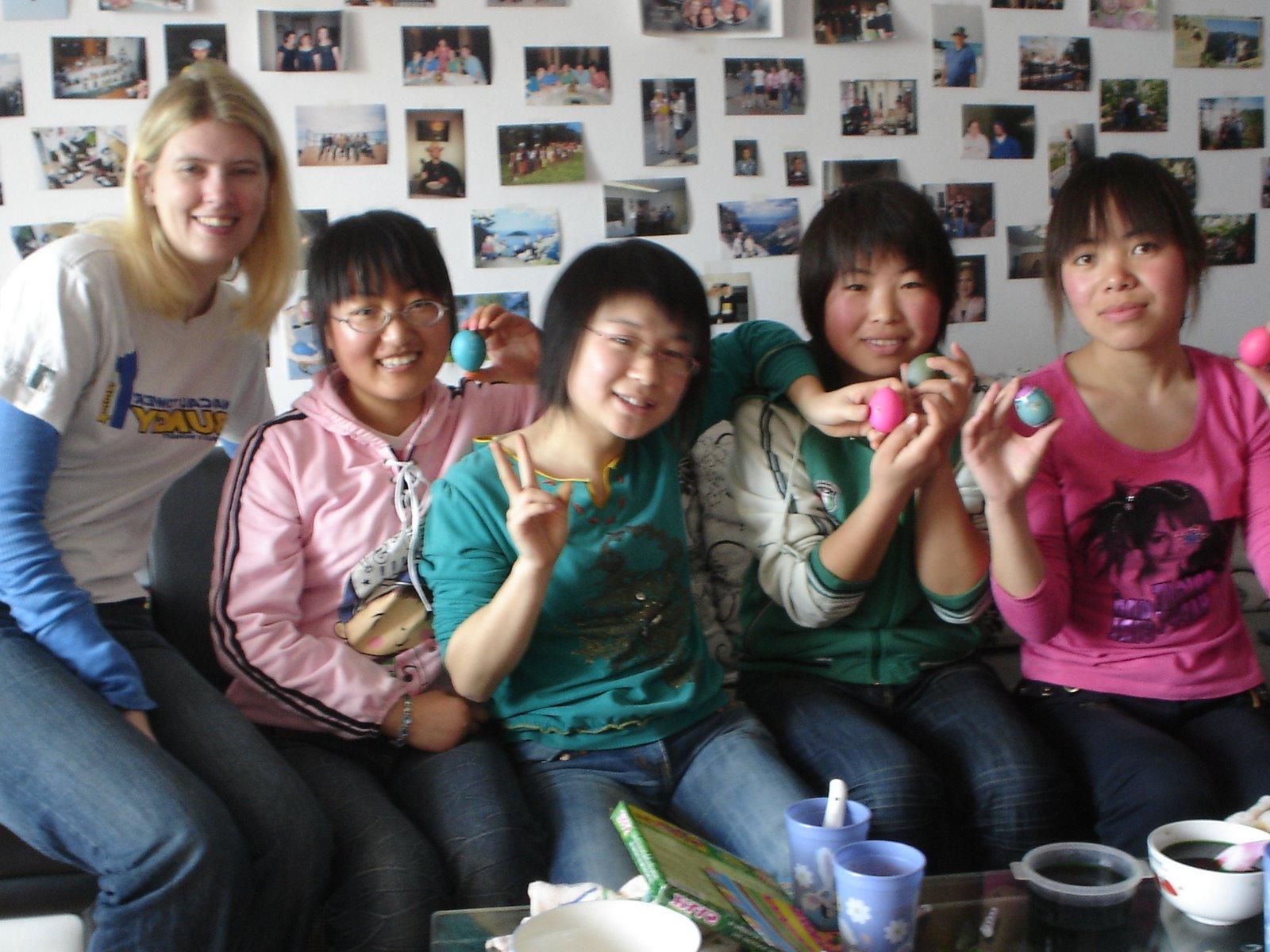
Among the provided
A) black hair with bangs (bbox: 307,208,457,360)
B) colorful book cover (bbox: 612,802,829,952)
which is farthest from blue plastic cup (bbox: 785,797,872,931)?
black hair with bangs (bbox: 307,208,457,360)

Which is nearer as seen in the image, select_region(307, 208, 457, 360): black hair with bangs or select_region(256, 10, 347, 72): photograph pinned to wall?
select_region(307, 208, 457, 360): black hair with bangs

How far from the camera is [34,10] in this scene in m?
1.83

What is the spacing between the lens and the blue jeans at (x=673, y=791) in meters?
1.18

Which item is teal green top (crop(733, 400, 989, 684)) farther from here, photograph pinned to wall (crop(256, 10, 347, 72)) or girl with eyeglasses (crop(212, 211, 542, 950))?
photograph pinned to wall (crop(256, 10, 347, 72))

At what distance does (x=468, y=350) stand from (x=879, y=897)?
84 cm

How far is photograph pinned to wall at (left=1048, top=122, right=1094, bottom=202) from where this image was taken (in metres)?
2.17

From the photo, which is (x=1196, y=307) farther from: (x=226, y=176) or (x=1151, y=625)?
(x=226, y=176)

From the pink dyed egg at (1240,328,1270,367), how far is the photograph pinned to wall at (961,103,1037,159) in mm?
857

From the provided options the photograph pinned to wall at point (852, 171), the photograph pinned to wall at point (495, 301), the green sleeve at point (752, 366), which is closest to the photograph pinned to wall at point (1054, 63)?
the photograph pinned to wall at point (852, 171)

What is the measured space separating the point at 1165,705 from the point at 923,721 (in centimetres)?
29

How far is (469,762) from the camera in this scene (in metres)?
1.31

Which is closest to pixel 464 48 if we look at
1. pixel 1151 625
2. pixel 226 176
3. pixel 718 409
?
pixel 226 176

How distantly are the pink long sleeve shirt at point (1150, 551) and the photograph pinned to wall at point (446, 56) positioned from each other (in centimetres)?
113

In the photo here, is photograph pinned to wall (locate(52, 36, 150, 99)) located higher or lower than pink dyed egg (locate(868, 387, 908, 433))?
higher
